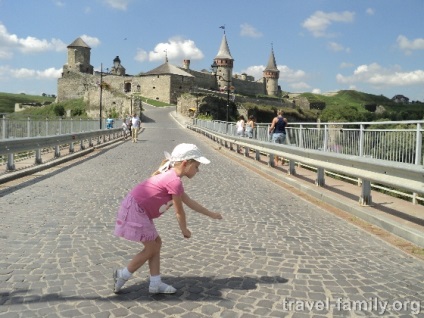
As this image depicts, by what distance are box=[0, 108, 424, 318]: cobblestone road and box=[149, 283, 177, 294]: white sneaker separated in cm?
5

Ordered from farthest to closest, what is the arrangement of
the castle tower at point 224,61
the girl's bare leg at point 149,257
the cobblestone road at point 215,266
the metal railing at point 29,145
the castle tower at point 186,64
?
1. the castle tower at point 186,64
2. the castle tower at point 224,61
3. the metal railing at point 29,145
4. the girl's bare leg at point 149,257
5. the cobblestone road at point 215,266

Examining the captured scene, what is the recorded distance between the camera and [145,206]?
3.97 m

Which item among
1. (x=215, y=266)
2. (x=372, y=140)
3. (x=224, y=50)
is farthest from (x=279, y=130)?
(x=224, y=50)

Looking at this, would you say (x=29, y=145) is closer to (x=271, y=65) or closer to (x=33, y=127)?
(x=33, y=127)

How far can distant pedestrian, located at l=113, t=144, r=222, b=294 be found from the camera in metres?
3.95

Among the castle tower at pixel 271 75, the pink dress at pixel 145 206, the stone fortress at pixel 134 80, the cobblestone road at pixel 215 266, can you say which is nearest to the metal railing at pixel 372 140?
the cobblestone road at pixel 215 266

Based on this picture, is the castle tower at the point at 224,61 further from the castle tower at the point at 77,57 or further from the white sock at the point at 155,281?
the white sock at the point at 155,281

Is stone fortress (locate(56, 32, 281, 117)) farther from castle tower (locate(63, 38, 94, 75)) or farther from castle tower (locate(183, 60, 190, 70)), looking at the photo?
castle tower (locate(183, 60, 190, 70))

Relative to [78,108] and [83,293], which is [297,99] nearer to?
[78,108]

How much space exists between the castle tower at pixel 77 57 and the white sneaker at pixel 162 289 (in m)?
117

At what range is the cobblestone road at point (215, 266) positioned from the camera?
12.5 ft

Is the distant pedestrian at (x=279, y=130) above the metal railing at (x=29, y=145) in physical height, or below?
above

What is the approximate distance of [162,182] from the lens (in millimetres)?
3994

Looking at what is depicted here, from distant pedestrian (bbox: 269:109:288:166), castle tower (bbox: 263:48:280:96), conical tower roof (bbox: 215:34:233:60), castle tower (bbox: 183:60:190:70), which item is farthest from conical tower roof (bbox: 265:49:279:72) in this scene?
distant pedestrian (bbox: 269:109:288:166)
